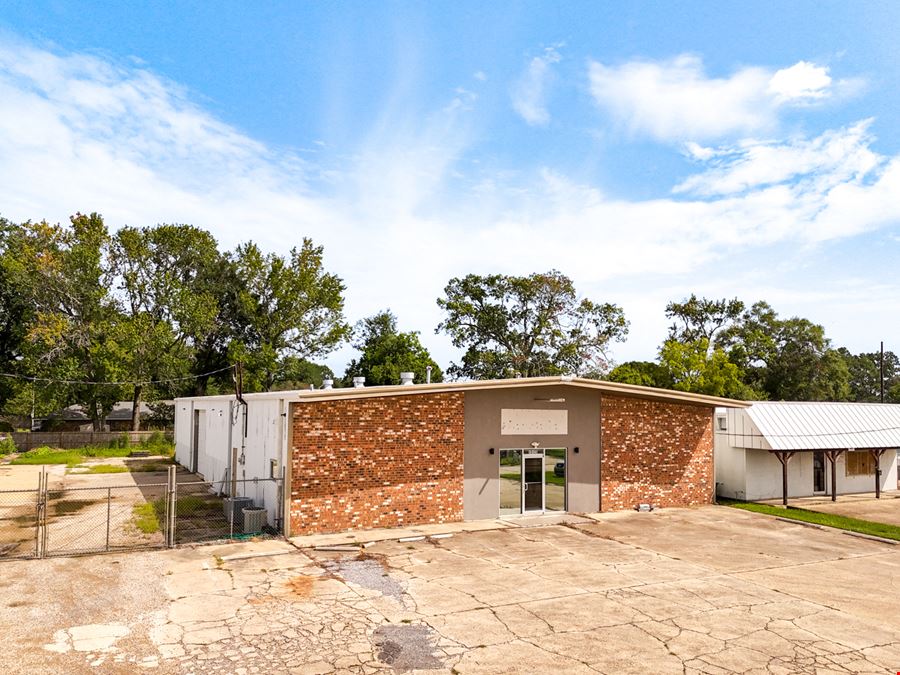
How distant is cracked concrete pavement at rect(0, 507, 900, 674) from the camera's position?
884 centimetres

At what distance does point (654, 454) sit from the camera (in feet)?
71.5

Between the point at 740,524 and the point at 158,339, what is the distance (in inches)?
1583

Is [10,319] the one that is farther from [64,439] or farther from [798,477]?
[798,477]

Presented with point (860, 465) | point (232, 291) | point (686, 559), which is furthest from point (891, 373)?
point (686, 559)

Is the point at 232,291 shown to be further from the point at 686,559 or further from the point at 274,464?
the point at 686,559

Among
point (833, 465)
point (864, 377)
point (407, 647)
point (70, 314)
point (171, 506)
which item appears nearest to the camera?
point (407, 647)

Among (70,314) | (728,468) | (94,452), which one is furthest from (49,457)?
(728,468)

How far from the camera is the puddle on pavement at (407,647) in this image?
340 inches

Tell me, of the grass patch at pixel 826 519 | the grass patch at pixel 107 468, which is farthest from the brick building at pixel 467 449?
the grass patch at pixel 107 468

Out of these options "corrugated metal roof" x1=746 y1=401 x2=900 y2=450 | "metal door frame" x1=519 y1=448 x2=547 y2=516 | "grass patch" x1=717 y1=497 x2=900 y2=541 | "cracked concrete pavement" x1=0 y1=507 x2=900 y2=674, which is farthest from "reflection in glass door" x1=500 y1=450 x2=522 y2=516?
"corrugated metal roof" x1=746 y1=401 x2=900 y2=450

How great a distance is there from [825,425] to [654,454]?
28.7 ft

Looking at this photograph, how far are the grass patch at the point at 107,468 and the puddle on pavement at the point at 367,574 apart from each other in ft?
70.5

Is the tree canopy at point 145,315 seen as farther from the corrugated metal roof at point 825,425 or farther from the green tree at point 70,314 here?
the corrugated metal roof at point 825,425

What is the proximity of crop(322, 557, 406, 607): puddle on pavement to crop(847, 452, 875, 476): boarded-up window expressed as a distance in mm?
22400
